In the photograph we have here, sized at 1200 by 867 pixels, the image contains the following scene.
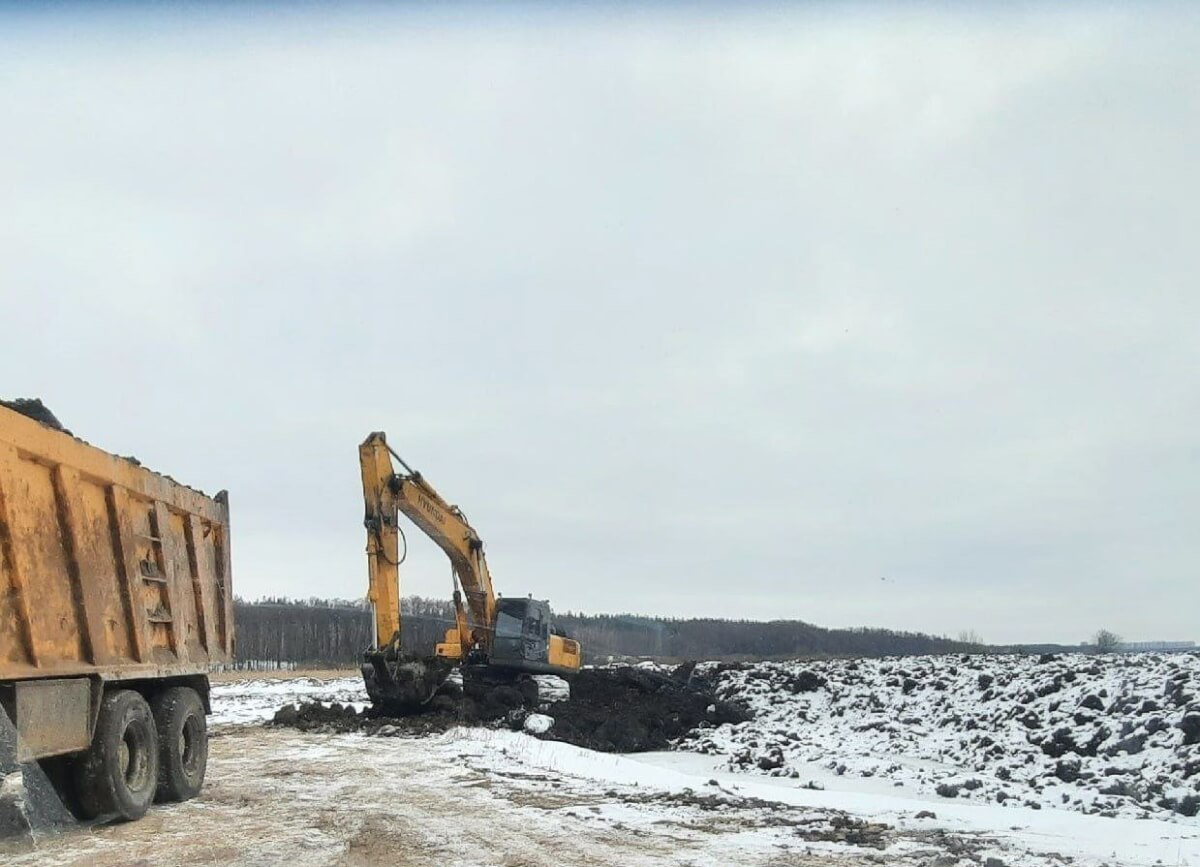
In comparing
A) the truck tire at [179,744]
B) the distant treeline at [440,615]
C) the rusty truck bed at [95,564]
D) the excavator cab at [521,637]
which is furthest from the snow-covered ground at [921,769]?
the distant treeline at [440,615]

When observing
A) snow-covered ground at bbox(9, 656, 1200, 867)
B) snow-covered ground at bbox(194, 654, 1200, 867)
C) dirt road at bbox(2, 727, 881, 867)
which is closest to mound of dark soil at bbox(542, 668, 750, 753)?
snow-covered ground at bbox(194, 654, 1200, 867)

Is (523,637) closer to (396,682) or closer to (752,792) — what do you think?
(396,682)

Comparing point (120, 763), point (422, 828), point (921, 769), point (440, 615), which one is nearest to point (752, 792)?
point (921, 769)

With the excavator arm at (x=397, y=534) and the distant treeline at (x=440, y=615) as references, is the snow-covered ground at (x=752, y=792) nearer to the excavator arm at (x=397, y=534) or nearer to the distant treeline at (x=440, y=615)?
the excavator arm at (x=397, y=534)

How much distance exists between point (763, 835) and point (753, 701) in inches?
563

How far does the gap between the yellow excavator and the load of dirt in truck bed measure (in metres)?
0.52

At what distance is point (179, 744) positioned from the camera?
11.2 metres

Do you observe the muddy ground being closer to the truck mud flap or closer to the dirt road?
the dirt road

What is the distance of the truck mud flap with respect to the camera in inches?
300

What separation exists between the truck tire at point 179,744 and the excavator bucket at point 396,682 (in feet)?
32.2

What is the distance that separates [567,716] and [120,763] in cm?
1291

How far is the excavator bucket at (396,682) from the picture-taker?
71.9 ft

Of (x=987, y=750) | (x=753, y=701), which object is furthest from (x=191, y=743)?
(x=753, y=701)

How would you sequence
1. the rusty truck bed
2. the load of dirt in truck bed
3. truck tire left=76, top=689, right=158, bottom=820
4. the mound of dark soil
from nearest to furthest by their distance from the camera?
1. the rusty truck bed
2. truck tire left=76, top=689, right=158, bottom=820
3. the mound of dark soil
4. the load of dirt in truck bed
